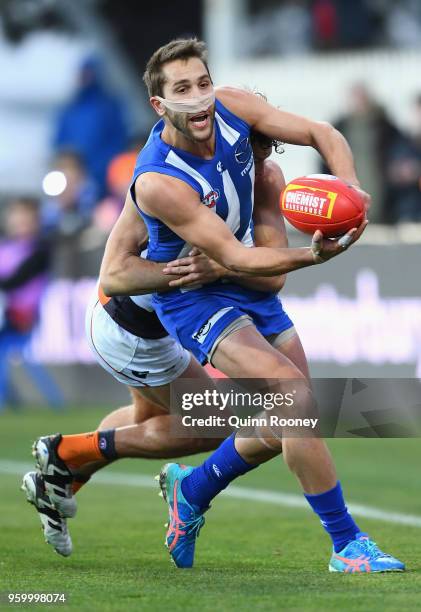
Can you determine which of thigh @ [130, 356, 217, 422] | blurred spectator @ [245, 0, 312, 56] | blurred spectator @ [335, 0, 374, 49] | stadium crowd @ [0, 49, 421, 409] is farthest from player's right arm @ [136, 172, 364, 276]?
blurred spectator @ [245, 0, 312, 56]

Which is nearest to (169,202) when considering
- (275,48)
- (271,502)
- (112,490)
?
(271,502)

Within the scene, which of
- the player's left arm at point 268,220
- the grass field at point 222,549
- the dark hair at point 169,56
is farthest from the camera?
the player's left arm at point 268,220

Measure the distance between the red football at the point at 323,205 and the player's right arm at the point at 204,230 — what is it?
0.10m

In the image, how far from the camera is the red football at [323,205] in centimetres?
609

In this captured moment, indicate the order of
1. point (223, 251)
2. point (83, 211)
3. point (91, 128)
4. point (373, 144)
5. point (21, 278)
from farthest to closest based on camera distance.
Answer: point (91, 128), point (83, 211), point (21, 278), point (373, 144), point (223, 251)

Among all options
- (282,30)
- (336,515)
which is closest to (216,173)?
(336,515)

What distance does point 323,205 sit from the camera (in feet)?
20.1

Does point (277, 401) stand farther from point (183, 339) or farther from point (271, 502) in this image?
point (271, 502)

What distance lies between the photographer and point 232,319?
21.5 feet

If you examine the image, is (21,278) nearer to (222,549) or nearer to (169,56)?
(222,549)

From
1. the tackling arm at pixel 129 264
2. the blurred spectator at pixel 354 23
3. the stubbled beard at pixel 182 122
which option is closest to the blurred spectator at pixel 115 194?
the blurred spectator at pixel 354 23

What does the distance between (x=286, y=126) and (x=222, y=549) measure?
7.15ft

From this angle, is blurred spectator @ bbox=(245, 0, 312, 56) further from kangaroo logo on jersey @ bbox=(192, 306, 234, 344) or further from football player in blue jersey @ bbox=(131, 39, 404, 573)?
kangaroo logo on jersey @ bbox=(192, 306, 234, 344)

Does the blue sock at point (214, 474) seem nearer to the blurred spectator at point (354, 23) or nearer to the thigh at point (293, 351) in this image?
the thigh at point (293, 351)
